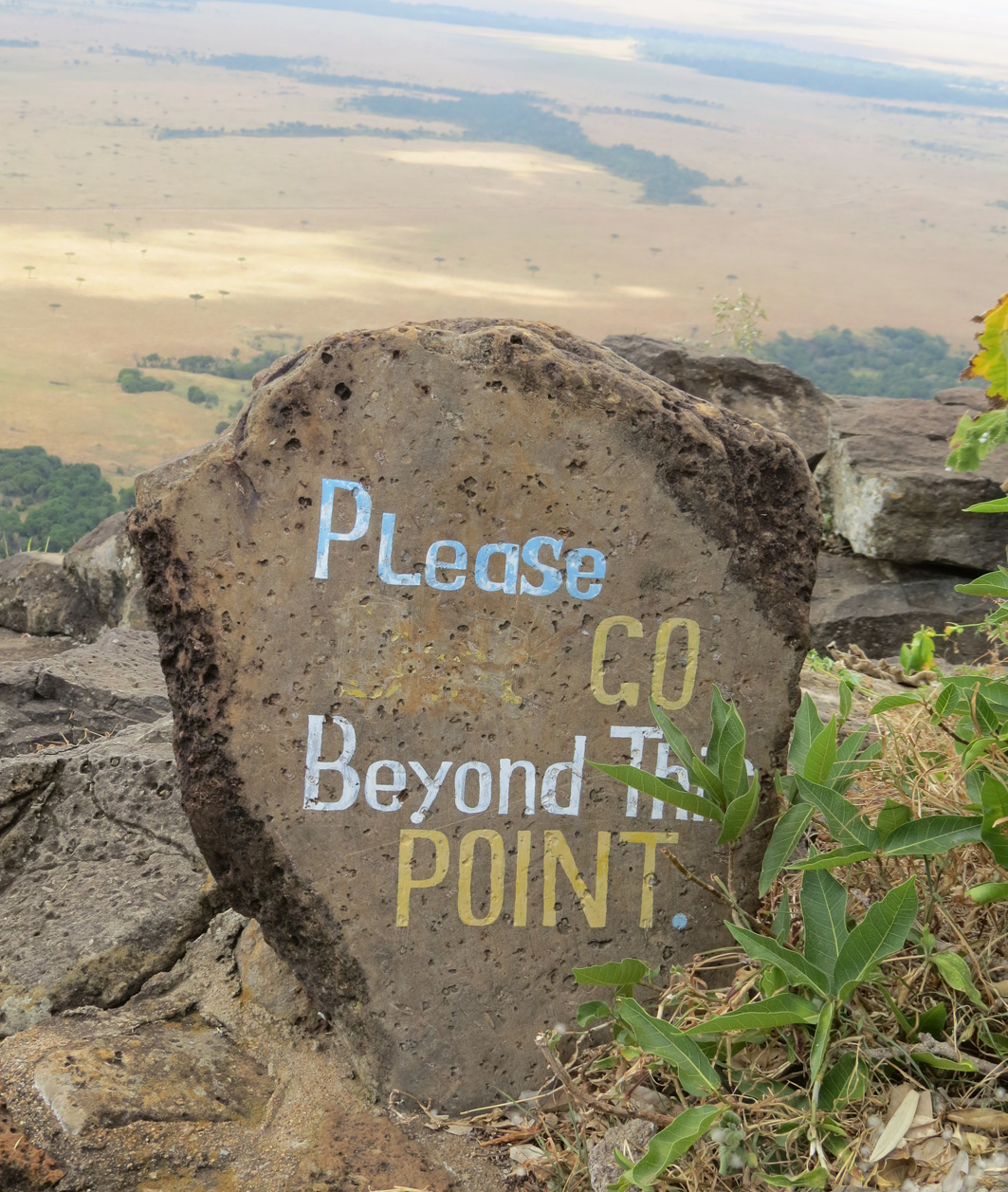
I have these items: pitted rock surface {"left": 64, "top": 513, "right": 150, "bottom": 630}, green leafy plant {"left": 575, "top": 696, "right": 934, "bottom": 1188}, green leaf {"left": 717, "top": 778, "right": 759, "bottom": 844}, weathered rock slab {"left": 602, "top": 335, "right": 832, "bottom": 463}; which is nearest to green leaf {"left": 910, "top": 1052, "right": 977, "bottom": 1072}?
green leafy plant {"left": 575, "top": 696, "right": 934, "bottom": 1188}

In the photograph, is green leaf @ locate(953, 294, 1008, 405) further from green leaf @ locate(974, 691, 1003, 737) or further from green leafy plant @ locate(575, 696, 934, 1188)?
green leafy plant @ locate(575, 696, 934, 1188)

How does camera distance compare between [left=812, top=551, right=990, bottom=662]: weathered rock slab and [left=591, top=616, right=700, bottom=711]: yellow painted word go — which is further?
[left=812, top=551, right=990, bottom=662]: weathered rock slab

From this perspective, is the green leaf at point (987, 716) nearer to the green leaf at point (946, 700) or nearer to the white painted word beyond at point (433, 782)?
the green leaf at point (946, 700)

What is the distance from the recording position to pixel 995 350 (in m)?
1.94

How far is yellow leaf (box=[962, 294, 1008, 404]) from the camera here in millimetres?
1853

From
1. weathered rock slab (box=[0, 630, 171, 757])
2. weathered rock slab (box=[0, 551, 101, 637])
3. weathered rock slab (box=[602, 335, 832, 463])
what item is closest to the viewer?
weathered rock slab (box=[0, 630, 171, 757])

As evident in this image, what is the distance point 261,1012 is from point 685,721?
3.88 ft

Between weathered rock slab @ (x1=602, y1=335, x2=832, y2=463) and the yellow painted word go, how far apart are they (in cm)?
391

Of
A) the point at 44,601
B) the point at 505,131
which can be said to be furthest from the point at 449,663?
the point at 505,131

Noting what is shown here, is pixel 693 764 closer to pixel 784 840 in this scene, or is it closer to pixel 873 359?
pixel 784 840

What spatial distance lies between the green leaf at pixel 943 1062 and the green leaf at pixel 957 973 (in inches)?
4.0

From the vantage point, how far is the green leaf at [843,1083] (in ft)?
5.77

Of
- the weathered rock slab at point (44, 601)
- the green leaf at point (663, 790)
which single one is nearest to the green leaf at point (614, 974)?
the green leaf at point (663, 790)

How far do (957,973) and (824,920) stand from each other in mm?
229
